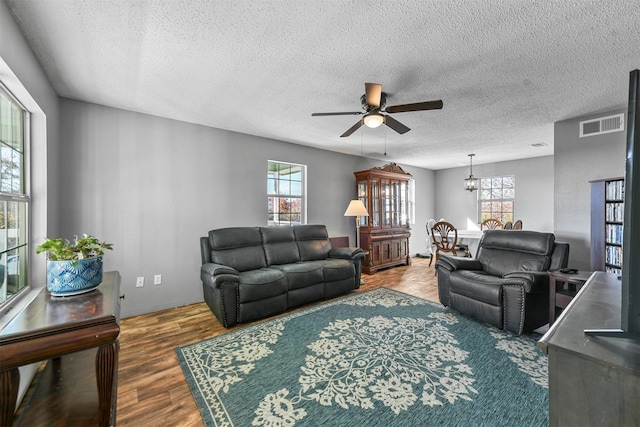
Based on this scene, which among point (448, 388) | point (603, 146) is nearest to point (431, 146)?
point (603, 146)

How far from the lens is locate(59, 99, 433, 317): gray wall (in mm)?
2949

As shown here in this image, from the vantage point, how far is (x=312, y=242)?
4.31m

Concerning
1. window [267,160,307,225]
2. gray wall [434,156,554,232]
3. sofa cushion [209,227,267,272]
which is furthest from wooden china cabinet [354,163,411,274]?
sofa cushion [209,227,267,272]

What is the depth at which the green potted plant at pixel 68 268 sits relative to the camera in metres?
1.48

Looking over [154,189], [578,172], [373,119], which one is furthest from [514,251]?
[154,189]

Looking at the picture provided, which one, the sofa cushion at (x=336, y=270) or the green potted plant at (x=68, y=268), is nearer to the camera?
the green potted plant at (x=68, y=268)

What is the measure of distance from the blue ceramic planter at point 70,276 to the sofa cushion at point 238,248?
176 cm

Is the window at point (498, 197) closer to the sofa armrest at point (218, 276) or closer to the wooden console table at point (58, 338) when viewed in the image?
the sofa armrest at point (218, 276)

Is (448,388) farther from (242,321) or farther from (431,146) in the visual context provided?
(431,146)

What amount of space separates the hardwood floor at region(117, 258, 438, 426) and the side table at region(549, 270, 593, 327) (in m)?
1.32

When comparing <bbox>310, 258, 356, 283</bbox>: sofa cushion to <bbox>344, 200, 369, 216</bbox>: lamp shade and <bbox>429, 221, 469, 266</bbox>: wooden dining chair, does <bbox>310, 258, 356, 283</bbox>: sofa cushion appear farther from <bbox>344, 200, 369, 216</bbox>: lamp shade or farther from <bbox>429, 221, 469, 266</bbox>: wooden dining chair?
<bbox>429, 221, 469, 266</bbox>: wooden dining chair

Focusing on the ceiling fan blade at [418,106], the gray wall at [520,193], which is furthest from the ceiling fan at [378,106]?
the gray wall at [520,193]

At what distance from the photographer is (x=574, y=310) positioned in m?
1.12

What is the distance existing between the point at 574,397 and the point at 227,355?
87.8 inches
